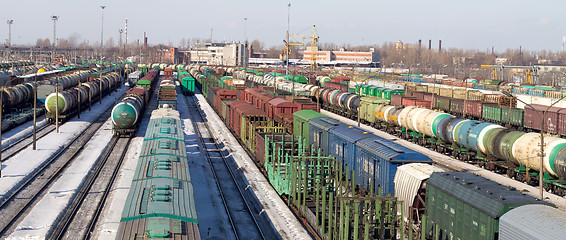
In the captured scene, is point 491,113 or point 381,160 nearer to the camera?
point 381,160

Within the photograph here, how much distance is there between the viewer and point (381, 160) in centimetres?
2517

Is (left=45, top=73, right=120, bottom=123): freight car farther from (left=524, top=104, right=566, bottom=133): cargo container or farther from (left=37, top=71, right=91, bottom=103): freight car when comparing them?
(left=524, top=104, right=566, bottom=133): cargo container

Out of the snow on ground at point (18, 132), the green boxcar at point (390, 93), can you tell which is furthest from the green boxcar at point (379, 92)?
the snow on ground at point (18, 132)

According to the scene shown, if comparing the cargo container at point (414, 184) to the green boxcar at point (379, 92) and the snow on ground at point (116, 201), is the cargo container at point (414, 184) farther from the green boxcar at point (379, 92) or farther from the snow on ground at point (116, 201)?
the green boxcar at point (379, 92)

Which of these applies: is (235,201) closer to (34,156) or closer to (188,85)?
(34,156)

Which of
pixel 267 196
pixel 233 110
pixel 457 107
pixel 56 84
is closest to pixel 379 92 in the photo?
pixel 457 107

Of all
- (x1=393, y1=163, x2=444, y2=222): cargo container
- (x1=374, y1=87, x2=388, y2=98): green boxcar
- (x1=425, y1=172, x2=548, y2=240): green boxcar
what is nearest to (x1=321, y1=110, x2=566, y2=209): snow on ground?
(x1=393, y1=163, x2=444, y2=222): cargo container

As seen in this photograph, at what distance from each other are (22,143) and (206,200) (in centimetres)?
2494

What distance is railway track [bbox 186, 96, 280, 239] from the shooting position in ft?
76.8

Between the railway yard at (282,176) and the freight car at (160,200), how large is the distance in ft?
0.18

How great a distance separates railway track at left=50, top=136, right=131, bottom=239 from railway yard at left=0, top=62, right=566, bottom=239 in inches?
4.2

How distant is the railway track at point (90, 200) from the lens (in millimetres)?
22953

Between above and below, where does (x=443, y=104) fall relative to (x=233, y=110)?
above

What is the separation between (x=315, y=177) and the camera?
79.6 feet
